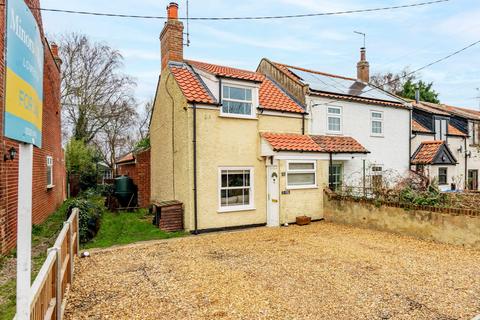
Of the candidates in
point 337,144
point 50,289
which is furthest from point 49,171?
point 337,144

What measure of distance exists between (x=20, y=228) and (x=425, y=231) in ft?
34.9

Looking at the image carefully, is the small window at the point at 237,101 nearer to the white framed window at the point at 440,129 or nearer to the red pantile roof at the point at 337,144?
the red pantile roof at the point at 337,144

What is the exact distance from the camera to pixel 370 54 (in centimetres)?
2100

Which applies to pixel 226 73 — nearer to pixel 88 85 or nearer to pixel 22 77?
pixel 22 77

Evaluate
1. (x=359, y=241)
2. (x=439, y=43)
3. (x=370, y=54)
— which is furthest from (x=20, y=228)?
(x=370, y=54)

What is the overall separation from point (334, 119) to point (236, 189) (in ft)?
22.5

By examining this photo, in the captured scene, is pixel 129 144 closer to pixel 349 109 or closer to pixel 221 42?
pixel 221 42

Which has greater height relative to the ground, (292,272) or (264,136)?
(264,136)

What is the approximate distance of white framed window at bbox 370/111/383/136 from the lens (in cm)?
1658

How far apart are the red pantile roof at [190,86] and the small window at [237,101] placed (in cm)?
68

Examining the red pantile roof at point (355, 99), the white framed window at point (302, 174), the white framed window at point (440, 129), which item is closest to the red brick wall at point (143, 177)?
the white framed window at point (302, 174)

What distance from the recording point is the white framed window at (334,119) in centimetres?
1491

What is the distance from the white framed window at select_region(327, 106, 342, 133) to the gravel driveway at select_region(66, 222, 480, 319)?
692cm

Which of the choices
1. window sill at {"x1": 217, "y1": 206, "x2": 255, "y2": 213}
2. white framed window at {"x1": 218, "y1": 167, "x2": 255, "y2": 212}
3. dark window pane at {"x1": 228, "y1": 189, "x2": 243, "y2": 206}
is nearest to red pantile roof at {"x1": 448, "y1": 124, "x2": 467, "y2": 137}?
white framed window at {"x1": 218, "y1": 167, "x2": 255, "y2": 212}
